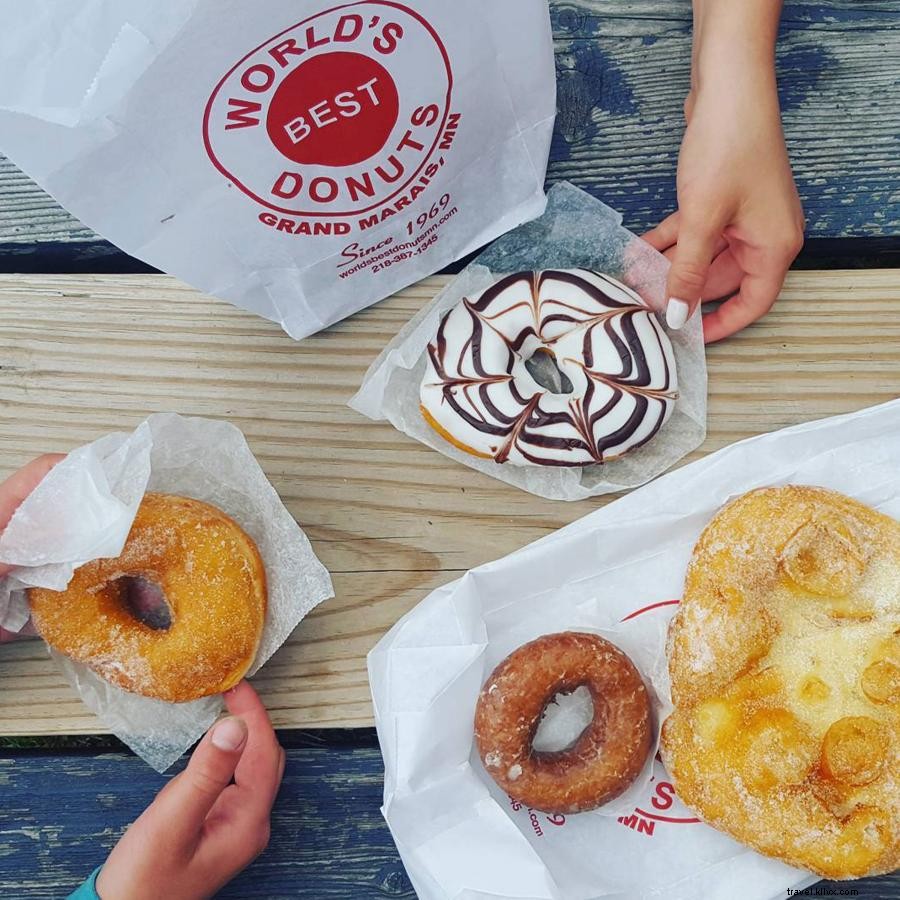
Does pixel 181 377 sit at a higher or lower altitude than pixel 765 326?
higher

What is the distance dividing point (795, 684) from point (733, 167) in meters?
0.72

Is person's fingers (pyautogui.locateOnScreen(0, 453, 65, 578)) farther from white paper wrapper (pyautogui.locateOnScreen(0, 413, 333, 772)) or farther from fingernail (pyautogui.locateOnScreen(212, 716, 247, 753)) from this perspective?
fingernail (pyautogui.locateOnScreen(212, 716, 247, 753))

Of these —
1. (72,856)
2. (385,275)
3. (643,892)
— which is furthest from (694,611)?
(72,856)

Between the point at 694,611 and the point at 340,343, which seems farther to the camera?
the point at 340,343

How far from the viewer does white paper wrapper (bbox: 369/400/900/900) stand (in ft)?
4.42

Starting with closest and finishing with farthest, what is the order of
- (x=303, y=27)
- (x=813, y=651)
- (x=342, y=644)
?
(x=303, y=27) < (x=813, y=651) < (x=342, y=644)

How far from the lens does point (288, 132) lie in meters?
1.11

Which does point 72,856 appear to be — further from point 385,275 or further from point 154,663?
point 385,275

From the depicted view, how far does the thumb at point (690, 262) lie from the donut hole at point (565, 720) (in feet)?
2.01

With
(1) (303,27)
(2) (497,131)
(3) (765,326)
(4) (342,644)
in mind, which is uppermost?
(1) (303,27)

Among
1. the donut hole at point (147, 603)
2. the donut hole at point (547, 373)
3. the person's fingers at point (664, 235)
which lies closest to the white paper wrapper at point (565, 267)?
the person's fingers at point (664, 235)

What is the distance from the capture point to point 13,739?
151 cm

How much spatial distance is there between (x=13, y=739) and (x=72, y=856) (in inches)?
8.2

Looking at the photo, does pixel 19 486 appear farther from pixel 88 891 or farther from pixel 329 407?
pixel 88 891
